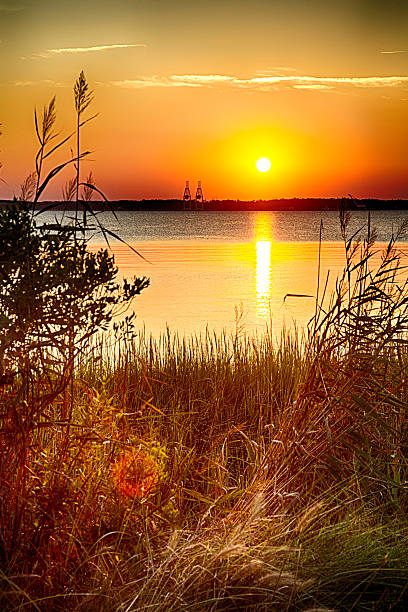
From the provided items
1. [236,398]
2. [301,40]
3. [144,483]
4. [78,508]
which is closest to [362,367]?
[144,483]

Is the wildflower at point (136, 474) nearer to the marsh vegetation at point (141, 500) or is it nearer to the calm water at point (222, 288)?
the marsh vegetation at point (141, 500)

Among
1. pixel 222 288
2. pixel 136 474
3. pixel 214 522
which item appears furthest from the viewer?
pixel 222 288

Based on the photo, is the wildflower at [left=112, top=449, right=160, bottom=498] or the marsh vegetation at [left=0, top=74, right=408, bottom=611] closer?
the marsh vegetation at [left=0, top=74, right=408, bottom=611]

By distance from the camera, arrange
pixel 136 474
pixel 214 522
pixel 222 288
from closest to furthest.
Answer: pixel 214 522 < pixel 136 474 < pixel 222 288

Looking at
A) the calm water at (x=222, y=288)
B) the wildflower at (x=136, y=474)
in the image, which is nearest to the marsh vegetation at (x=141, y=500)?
the wildflower at (x=136, y=474)

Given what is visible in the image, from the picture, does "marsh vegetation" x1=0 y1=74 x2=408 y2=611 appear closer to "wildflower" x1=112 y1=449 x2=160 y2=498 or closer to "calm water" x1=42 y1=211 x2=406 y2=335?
"wildflower" x1=112 y1=449 x2=160 y2=498

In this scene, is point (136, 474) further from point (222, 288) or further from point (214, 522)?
point (222, 288)

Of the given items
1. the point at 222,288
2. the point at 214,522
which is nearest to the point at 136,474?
the point at 214,522

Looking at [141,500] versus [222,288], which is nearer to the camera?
[141,500]

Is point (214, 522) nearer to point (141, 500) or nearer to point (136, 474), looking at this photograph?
point (141, 500)

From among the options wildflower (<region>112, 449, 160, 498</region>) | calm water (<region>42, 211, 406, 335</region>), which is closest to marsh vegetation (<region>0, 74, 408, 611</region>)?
wildflower (<region>112, 449, 160, 498</region>)

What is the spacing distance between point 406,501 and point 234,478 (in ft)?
4.47

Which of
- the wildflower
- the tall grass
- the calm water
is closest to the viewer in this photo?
the tall grass

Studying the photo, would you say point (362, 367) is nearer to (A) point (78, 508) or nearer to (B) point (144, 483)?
(B) point (144, 483)
